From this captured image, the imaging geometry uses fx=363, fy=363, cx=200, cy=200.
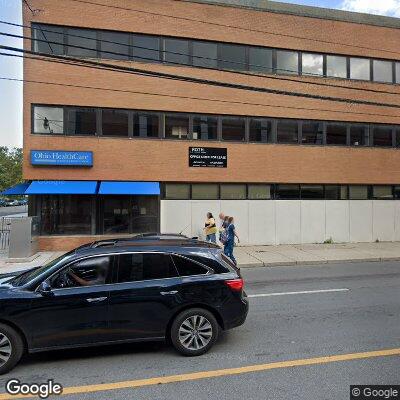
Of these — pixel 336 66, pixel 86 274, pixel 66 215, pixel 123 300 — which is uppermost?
pixel 336 66

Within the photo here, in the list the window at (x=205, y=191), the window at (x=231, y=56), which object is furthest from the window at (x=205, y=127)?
the window at (x=231, y=56)

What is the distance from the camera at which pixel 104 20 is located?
49.1 ft

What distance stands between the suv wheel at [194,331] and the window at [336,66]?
16134mm

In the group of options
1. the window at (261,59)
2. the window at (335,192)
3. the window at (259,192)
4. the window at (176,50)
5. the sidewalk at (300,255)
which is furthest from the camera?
the window at (335,192)

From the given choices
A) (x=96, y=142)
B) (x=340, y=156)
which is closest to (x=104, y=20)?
(x=96, y=142)

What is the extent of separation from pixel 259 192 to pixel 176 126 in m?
4.82

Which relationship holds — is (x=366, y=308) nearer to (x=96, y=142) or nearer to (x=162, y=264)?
(x=162, y=264)

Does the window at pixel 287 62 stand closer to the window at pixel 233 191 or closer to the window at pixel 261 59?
the window at pixel 261 59

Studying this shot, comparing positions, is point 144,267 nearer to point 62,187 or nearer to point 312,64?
point 62,187

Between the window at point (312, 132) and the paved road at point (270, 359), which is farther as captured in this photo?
the window at point (312, 132)

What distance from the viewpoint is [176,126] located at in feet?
52.1

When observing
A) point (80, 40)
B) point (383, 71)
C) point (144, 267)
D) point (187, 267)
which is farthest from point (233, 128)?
point (144, 267)

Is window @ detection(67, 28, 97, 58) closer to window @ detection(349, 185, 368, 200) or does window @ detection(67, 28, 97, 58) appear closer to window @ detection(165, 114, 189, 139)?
window @ detection(165, 114, 189, 139)

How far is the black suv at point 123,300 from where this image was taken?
4570 millimetres
